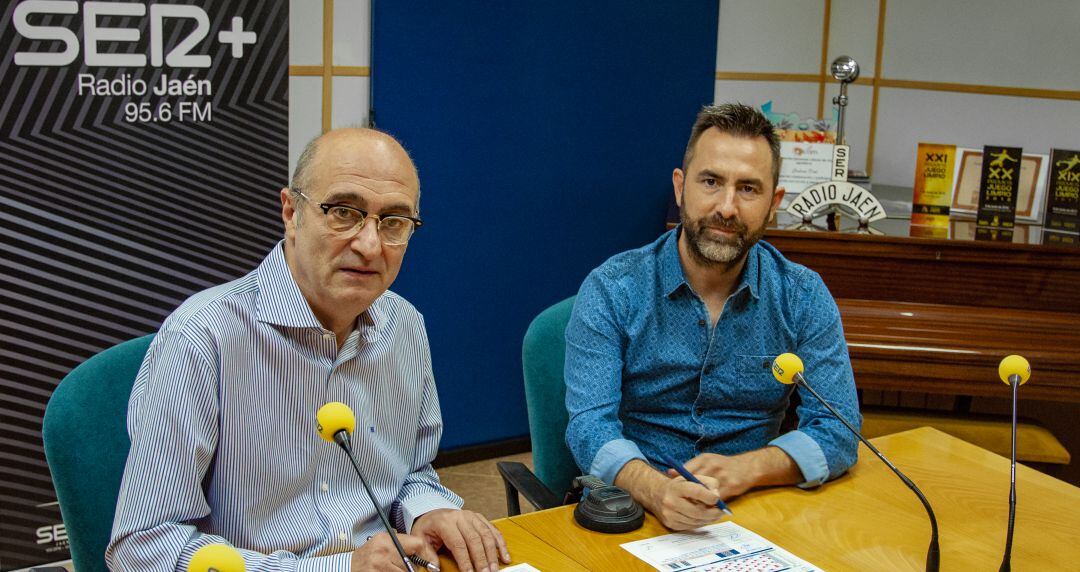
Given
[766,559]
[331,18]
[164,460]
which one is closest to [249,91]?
[331,18]

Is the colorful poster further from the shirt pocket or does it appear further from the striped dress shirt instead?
the striped dress shirt

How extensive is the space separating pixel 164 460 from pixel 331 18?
2.36 m

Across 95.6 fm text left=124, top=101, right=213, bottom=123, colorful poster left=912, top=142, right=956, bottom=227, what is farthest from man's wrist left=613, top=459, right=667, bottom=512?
colorful poster left=912, top=142, right=956, bottom=227

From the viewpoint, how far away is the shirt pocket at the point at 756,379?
7.25ft

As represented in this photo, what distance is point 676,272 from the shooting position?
2252 mm

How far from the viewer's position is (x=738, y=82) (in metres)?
4.62

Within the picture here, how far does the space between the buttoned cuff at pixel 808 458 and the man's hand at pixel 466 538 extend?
61cm

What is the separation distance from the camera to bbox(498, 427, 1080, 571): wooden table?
166 cm

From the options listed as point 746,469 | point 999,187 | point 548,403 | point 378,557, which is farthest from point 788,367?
point 999,187

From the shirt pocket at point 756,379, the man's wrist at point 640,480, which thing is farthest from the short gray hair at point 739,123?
the man's wrist at point 640,480

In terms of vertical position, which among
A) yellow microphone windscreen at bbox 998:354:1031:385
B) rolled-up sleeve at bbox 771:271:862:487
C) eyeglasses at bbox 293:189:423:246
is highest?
eyeglasses at bbox 293:189:423:246

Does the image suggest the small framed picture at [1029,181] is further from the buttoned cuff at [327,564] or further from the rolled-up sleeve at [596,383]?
the buttoned cuff at [327,564]

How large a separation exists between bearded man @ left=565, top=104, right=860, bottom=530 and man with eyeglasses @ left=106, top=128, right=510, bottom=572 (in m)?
0.49

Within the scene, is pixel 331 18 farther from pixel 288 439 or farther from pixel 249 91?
pixel 288 439
